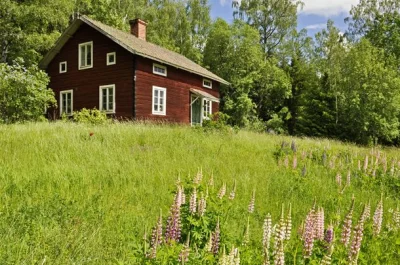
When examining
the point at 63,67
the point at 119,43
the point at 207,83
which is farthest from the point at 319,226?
the point at 207,83

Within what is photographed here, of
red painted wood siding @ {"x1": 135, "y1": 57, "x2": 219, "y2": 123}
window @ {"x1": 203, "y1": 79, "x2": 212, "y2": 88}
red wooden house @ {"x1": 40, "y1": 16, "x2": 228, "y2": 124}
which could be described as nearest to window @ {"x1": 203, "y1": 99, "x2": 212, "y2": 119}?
red painted wood siding @ {"x1": 135, "y1": 57, "x2": 219, "y2": 123}

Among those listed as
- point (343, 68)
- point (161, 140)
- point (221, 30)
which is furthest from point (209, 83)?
point (161, 140)

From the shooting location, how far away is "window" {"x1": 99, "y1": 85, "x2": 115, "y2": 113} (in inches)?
788

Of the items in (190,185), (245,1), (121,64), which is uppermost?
(245,1)

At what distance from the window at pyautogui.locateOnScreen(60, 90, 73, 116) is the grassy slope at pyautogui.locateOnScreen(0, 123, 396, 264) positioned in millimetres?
12765

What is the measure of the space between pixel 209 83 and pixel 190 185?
940 inches

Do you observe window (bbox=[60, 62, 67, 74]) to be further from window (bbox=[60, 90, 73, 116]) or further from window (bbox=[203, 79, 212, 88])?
window (bbox=[203, 79, 212, 88])

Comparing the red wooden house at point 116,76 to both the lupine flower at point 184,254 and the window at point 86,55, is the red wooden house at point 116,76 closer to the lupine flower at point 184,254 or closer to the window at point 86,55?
the window at point 86,55

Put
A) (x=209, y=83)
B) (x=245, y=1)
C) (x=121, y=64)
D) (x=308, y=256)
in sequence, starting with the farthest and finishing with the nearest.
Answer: (x=245, y=1)
(x=209, y=83)
(x=121, y=64)
(x=308, y=256)

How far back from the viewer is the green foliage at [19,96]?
16344mm

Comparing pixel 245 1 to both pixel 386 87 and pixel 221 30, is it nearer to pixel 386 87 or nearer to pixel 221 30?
pixel 221 30

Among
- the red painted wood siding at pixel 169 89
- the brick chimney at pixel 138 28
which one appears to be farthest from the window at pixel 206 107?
the brick chimney at pixel 138 28

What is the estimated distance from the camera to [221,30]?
1361 inches

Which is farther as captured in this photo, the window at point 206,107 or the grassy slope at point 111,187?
the window at point 206,107
